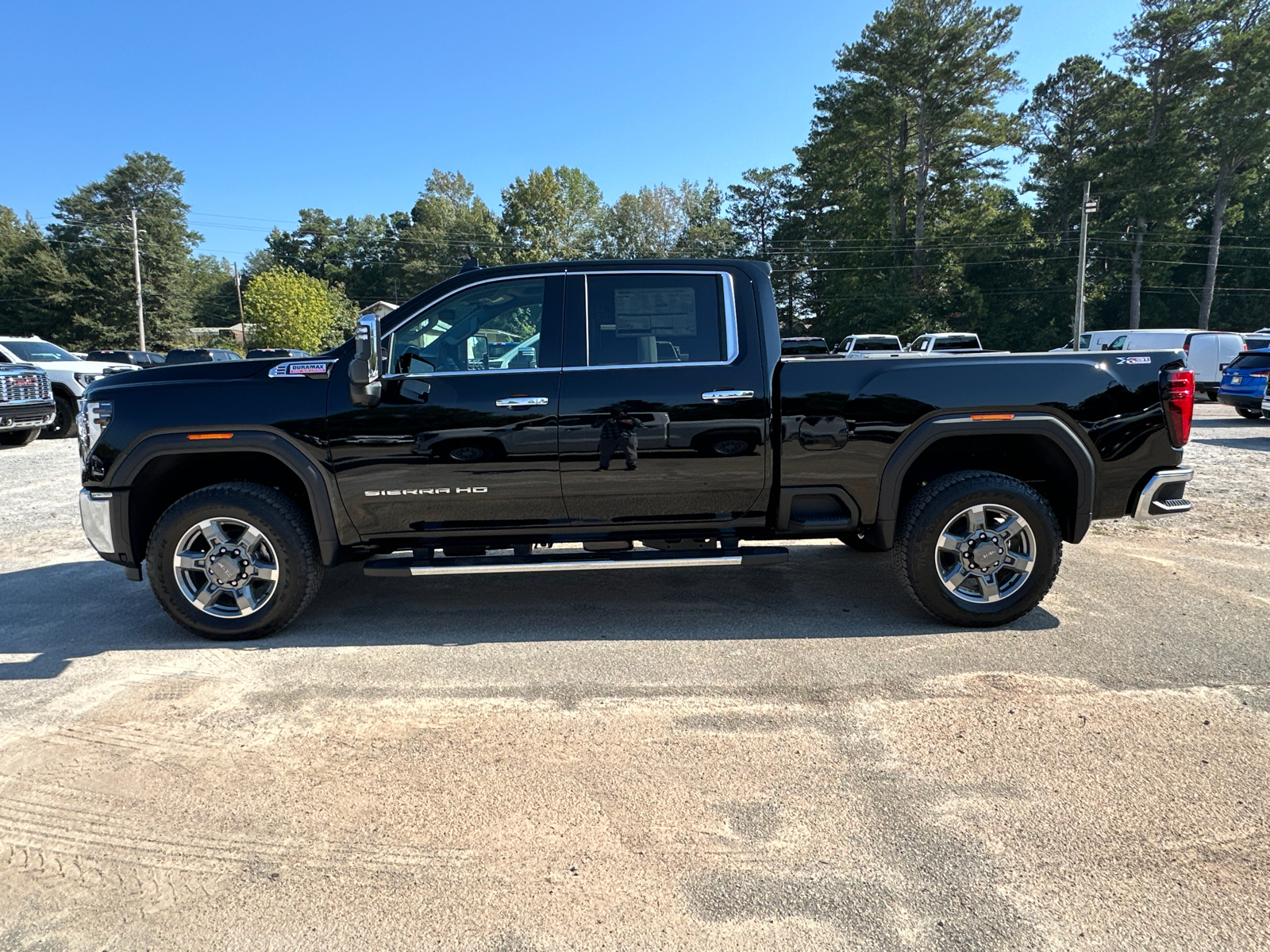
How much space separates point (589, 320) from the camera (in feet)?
14.5

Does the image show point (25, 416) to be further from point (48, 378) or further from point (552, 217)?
point (552, 217)

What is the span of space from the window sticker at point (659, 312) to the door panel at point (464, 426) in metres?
0.38

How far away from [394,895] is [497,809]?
50 cm

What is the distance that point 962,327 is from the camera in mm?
47000

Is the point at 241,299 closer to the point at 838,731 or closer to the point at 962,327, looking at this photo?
the point at 962,327

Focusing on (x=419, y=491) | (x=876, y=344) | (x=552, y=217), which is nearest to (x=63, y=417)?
(x=419, y=491)

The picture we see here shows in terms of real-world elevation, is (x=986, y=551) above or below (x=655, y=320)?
below

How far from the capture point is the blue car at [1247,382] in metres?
15.3

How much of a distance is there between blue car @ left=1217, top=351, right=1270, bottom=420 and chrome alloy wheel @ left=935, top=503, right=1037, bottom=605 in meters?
14.2

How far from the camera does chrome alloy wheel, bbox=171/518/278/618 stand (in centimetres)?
433

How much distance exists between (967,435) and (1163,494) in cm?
120

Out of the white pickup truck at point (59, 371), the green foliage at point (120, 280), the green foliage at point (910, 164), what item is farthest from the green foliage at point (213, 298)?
the white pickup truck at point (59, 371)

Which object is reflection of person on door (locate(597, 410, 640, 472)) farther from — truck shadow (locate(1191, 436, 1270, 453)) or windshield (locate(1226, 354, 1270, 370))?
windshield (locate(1226, 354, 1270, 370))

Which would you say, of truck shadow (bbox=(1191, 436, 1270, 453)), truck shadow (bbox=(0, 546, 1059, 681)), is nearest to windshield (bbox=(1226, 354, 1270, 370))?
truck shadow (bbox=(1191, 436, 1270, 453))
